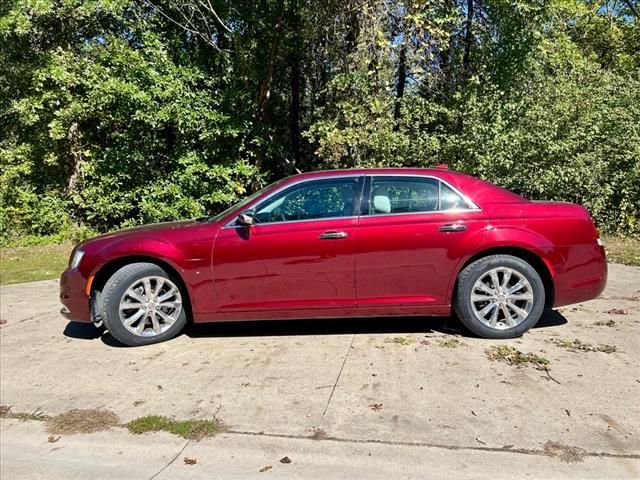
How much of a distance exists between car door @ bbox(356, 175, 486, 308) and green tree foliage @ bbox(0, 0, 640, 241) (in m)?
5.78

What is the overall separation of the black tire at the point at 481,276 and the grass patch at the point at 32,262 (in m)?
6.90

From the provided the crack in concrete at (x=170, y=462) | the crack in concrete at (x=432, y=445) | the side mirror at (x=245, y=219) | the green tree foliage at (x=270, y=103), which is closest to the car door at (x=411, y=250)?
the side mirror at (x=245, y=219)

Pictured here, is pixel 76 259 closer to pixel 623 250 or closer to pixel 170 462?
pixel 170 462

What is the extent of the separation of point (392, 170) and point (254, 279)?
1.71 meters

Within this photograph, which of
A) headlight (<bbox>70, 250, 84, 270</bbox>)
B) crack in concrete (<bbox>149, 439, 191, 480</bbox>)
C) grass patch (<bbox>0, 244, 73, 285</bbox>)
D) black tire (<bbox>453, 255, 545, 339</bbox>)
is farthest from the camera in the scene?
grass patch (<bbox>0, 244, 73, 285</bbox>)

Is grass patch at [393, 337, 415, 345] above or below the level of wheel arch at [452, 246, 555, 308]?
below

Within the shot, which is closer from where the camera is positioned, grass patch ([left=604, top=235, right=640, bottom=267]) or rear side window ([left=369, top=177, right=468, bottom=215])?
rear side window ([left=369, top=177, right=468, bottom=215])

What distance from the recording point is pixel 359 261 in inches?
200

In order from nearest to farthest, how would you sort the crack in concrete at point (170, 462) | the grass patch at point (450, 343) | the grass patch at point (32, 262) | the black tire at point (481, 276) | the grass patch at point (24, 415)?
1. the crack in concrete at point (170, 462)
2. the grass patch at point (24, 415)
3. the grass patch at point (450, 343)
4. the black tire at point (481, 276)
5. the grass patch at point (32, 262)

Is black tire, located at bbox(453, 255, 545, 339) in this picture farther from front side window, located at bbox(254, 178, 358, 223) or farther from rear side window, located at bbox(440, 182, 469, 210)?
front side window, located at bbox(254, 178, 358, 223)

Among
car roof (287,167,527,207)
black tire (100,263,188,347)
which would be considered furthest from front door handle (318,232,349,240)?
black tire (100,263,188,347)

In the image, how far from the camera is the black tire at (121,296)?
5227 mm

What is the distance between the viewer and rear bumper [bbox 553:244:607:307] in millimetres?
5168

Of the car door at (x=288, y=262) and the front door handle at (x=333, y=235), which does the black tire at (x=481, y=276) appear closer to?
the car door at (x=288, y=262)
